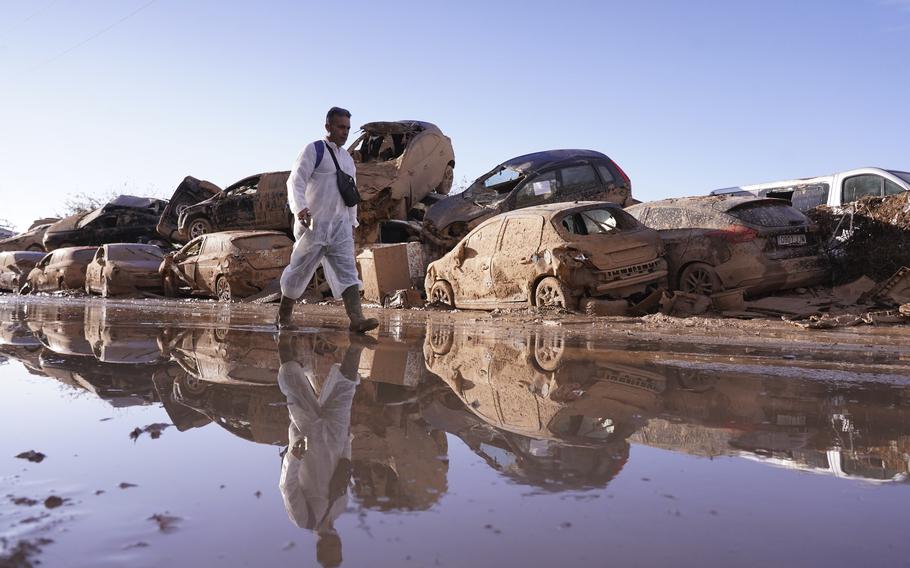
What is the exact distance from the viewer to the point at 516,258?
10906 mm

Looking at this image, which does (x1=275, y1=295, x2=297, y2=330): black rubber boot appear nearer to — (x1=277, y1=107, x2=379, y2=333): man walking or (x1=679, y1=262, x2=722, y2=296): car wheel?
(x1=277, y1=107, x2=379, y2=333): man walking

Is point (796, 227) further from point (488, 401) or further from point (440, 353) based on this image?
point (488, 401)

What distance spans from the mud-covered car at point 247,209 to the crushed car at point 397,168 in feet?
6.80

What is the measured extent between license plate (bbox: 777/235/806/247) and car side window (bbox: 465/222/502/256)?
151 inches

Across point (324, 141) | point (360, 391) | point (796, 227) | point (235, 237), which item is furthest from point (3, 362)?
point (235, 237)

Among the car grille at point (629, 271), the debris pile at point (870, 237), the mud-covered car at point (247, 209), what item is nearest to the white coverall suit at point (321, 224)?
the car grille at point (629, 271)

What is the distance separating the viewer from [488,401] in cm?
398

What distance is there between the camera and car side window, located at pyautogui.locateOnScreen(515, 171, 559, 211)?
1457 centimetres

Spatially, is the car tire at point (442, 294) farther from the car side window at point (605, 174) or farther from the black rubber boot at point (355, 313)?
the black rubber boot at point (355, 313)

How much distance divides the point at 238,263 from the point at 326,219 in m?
8.45

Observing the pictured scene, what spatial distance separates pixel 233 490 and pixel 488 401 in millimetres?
1760

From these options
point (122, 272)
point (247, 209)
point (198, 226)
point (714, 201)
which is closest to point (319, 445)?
point (714, 201)

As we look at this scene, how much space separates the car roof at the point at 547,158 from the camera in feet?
48.5

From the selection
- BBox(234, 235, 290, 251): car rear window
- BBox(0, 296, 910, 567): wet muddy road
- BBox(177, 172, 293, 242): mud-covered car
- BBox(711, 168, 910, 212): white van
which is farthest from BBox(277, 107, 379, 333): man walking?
BBox(177, 172, 293, 242): mud-covered car
